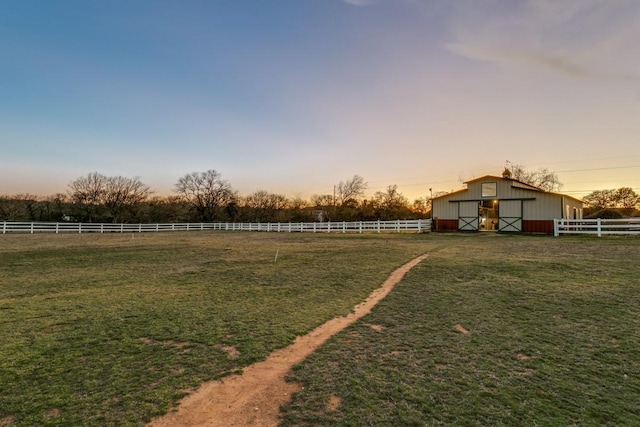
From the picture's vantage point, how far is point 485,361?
360cm

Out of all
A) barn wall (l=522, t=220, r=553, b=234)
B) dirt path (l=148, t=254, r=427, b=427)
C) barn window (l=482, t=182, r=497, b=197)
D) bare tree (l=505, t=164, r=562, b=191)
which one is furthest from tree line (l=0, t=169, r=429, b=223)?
dirt path (l=148, t=254, r=427, b=427)

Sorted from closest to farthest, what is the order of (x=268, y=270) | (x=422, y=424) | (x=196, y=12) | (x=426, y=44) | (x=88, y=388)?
(x=422, y=424)
(x=88, y=388)
(x=268, y=270)
(x=196, y=12)
(x=426, y=44)

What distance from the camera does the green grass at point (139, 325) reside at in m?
2.83

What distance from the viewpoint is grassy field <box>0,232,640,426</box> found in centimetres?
268

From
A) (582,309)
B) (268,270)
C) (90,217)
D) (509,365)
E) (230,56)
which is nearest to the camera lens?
(509,365)

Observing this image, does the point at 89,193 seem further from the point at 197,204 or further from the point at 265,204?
the point at 265,204

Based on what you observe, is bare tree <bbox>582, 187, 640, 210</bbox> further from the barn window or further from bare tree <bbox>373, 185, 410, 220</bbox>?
the barn window

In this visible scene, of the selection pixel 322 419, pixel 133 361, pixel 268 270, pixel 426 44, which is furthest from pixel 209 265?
pixel 426 44

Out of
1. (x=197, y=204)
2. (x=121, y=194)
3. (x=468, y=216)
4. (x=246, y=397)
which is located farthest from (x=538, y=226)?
(x=121, y=194)

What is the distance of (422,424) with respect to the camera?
2.44m

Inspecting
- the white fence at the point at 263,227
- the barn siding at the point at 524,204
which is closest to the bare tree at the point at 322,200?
the white fence at the point at 263,227

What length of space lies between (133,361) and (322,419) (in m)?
2.51

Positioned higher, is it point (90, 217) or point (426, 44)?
point (426, 44)

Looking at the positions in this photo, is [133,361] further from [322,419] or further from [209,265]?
[209,265]
